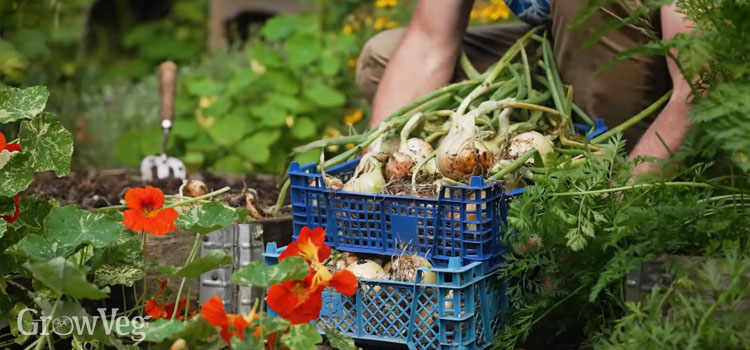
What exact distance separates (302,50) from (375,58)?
4.29 feet

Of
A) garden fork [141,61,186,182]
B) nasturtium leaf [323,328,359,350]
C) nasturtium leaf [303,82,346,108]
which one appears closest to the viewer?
nasturtium leaf [323,328,359,350]

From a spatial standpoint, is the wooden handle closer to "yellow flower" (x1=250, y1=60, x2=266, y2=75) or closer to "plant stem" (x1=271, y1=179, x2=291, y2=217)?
"plant stem" (x1=271, y1=179, x2=291, y2=217)

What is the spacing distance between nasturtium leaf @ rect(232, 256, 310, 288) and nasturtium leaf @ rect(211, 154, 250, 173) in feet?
7.86

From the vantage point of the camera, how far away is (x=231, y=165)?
4.16m

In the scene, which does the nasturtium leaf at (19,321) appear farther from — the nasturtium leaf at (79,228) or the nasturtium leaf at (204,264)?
the nasturtium leaf at (204,264)

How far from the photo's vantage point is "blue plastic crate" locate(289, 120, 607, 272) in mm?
2072

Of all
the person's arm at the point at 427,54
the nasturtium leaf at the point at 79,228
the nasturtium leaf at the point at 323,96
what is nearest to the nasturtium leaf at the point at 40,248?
the nasturtium leaf at the point at 79,228

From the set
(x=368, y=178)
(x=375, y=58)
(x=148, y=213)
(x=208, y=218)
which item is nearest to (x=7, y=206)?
(x=148, y=213)

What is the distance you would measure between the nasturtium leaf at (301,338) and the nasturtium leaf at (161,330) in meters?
0.20

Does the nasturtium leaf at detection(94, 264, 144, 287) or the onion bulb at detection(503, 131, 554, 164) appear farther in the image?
the onion bulb at detection(503, 131, 554, 164)

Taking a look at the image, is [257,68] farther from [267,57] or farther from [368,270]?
[368,270]

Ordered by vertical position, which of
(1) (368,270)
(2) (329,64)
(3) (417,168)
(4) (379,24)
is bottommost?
(1) (368,270)

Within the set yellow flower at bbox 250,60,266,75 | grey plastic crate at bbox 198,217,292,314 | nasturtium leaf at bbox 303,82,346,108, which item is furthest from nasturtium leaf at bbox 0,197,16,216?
yellow flower at bbox 250,60,266,75

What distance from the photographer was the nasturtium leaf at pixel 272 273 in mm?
1747
